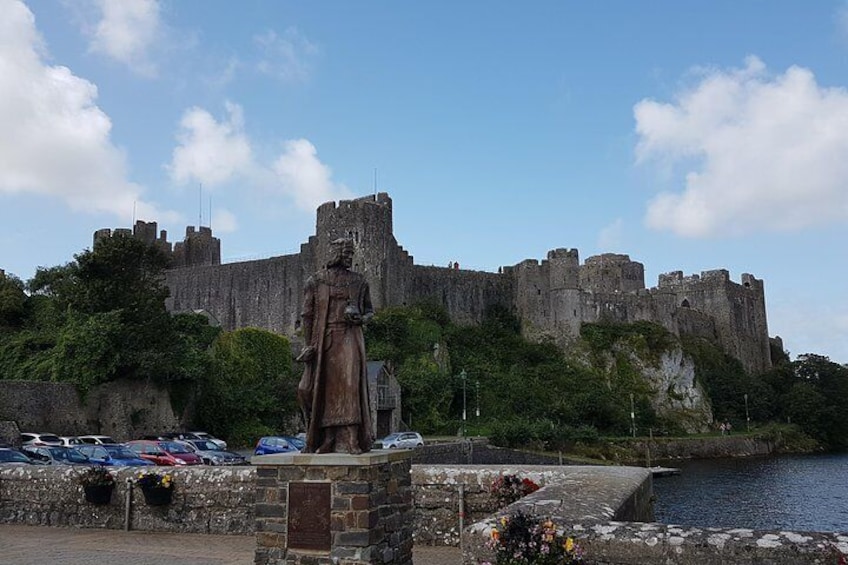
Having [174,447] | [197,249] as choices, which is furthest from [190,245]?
[174,447]

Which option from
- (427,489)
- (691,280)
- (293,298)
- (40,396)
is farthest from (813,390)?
(427,489)

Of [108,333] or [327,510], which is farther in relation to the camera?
[108,333]

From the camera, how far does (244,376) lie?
1777 inches

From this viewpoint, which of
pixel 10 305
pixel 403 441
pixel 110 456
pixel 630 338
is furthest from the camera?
pixel 630 338

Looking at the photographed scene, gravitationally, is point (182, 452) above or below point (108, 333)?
below

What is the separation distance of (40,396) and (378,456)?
30345 mm

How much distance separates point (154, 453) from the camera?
2364cm

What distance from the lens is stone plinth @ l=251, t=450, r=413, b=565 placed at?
6934 millimetres

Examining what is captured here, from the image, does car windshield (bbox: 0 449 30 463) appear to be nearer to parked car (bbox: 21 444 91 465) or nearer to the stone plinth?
parked car (bbox: 21 444 91 465)

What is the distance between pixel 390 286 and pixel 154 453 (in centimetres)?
3473

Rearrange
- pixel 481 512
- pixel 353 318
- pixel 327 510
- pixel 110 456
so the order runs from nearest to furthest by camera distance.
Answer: pixel 327 510, pixel 353 318, pixel 481 512, pixel 110 456

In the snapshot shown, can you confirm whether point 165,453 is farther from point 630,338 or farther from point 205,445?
point 630,338

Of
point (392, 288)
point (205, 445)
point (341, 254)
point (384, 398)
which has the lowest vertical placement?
point (205, 445)

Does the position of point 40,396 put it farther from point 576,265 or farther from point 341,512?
point 576,265
